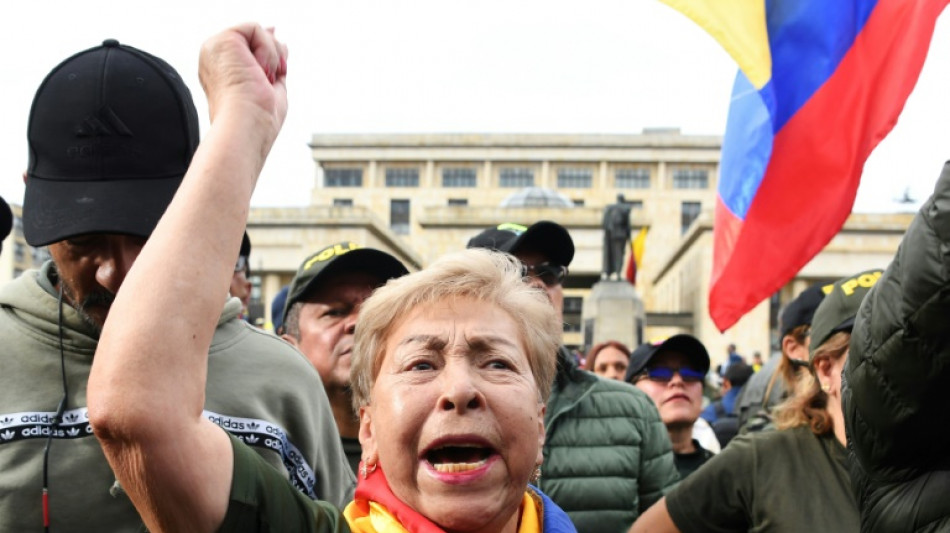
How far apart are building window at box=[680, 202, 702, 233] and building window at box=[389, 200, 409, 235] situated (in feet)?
68.7

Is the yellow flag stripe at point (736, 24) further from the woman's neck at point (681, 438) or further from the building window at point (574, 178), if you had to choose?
the building window at point (574, 178)

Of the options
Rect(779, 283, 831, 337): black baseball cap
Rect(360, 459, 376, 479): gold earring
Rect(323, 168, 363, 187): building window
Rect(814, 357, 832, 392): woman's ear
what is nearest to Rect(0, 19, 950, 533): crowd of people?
Rect(360, 459, 376, 479): gold earring

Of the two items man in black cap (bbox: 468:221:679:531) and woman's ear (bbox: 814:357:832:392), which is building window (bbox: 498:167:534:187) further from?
woman's ear (bbox: 814:357:832:392)

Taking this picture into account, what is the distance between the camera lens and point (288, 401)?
7.64 ft

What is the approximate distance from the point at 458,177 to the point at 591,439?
259ft

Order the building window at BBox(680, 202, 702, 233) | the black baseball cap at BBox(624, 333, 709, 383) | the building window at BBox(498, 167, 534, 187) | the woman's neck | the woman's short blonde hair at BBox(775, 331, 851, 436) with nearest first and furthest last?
the woman's short blonde hair at BBox(775, 331, 851, 436), the black baseball cap at BBox(624, 333, 709, 383), the woman's neck, the building window at BBox(680, 202, 702, 233), the building window at BBox(498, 167, 534, 187)

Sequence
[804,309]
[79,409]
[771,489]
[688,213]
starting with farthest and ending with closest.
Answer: [688,213] → [804,309] → [771,489] → [79,409]

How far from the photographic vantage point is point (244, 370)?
7.47ft

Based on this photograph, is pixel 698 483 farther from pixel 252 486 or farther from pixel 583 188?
pixel 583 188

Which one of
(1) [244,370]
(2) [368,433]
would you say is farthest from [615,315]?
(2) [368,433]

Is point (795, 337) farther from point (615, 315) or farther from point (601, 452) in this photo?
point (615, 315)

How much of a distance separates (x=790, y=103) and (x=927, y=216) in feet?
8.74

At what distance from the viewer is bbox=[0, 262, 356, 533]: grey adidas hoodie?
6.52 ft

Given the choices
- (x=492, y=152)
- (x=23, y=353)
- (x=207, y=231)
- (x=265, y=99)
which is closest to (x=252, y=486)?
(x=207, y=231)
